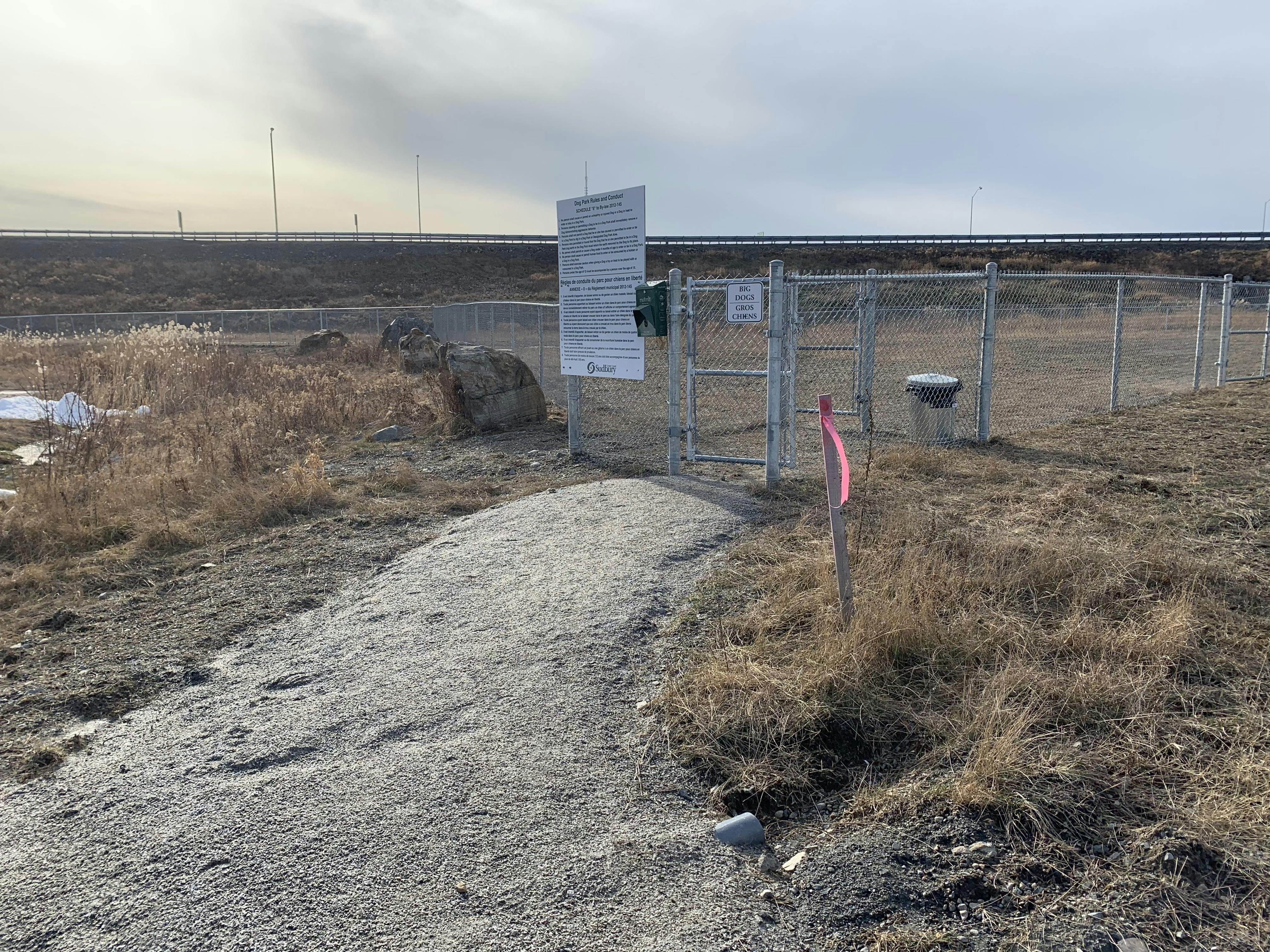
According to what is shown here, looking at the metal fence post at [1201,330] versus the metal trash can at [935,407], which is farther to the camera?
the metal fence post at [1201,330]

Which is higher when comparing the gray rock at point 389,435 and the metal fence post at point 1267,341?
the metal fence post at point 1267,341

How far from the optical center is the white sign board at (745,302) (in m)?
7.61

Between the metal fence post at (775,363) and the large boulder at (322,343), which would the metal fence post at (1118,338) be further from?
the large boulder at (322,343)

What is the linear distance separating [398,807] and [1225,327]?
1641cm

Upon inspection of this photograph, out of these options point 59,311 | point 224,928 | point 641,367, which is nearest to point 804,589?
point 224,928

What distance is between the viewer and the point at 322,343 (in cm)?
2584

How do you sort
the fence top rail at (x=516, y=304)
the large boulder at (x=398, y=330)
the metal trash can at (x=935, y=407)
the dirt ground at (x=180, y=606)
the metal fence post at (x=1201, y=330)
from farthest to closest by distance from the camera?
the large boulder at (x=398, y=330)
the metal fence post at (x=1201, y=330)
the fence top rail at (x=516, y=304)
the metal trash can at (x=935, y=407)
the dirt ground at (x=180, y=606)

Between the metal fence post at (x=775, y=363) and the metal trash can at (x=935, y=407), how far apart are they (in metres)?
3.09

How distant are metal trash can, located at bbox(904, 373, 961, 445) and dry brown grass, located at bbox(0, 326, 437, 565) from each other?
6.57 meters

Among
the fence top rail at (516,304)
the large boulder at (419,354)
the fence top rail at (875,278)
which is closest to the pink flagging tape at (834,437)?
the fence top rail at (875,278)

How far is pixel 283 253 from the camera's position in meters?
63.0

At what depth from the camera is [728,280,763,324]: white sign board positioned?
7605 millimetres

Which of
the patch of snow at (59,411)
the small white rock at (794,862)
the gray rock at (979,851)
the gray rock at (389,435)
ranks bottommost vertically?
the small white rock at (794,862)

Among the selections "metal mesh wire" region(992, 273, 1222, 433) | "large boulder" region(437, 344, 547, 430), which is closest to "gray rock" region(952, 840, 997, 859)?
"metal mesh wire" region(992, 273, 1222, 433)
